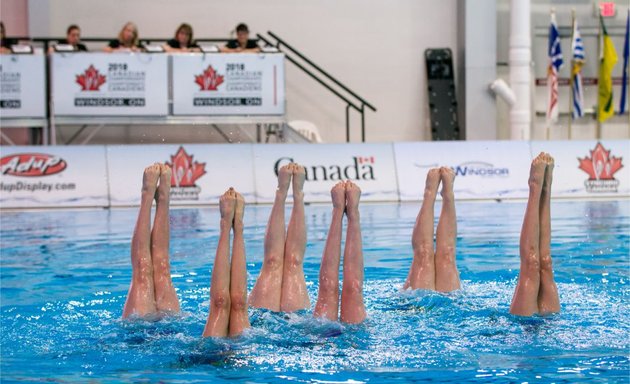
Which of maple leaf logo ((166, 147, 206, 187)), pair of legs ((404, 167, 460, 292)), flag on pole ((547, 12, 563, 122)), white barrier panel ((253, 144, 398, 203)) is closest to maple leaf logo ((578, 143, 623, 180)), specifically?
white barrier panel ((253, 144, 398, 203))

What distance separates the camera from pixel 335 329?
4.68 metres

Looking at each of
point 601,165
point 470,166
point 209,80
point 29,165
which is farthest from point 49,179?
point 601,165

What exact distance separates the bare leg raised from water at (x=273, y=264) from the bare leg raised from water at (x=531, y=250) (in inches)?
48.2

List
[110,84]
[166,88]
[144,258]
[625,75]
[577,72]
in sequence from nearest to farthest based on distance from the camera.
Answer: [144,258]
[110,84]
[166,88]
[577,72]
[625,75]

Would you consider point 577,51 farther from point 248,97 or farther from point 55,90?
point 55,90

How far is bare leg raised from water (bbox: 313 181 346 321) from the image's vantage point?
460 cm

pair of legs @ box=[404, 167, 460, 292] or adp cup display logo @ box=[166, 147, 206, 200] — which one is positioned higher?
adp cup display logo @ box=[166, 147, 206, 200]

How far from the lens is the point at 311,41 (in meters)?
19.2

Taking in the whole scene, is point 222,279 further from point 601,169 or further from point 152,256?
point 601,169

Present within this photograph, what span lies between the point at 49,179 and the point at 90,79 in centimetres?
221

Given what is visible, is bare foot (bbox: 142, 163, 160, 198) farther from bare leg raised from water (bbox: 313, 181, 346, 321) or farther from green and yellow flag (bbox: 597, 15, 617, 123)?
green and yellow flag (bbox: 597, 15, 617, 123)

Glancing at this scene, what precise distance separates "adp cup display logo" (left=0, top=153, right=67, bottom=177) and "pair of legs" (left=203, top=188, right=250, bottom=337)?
918 centimetres

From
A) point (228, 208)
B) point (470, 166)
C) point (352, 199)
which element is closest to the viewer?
point (228, 208)

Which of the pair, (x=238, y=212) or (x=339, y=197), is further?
(x=339, y=197)
